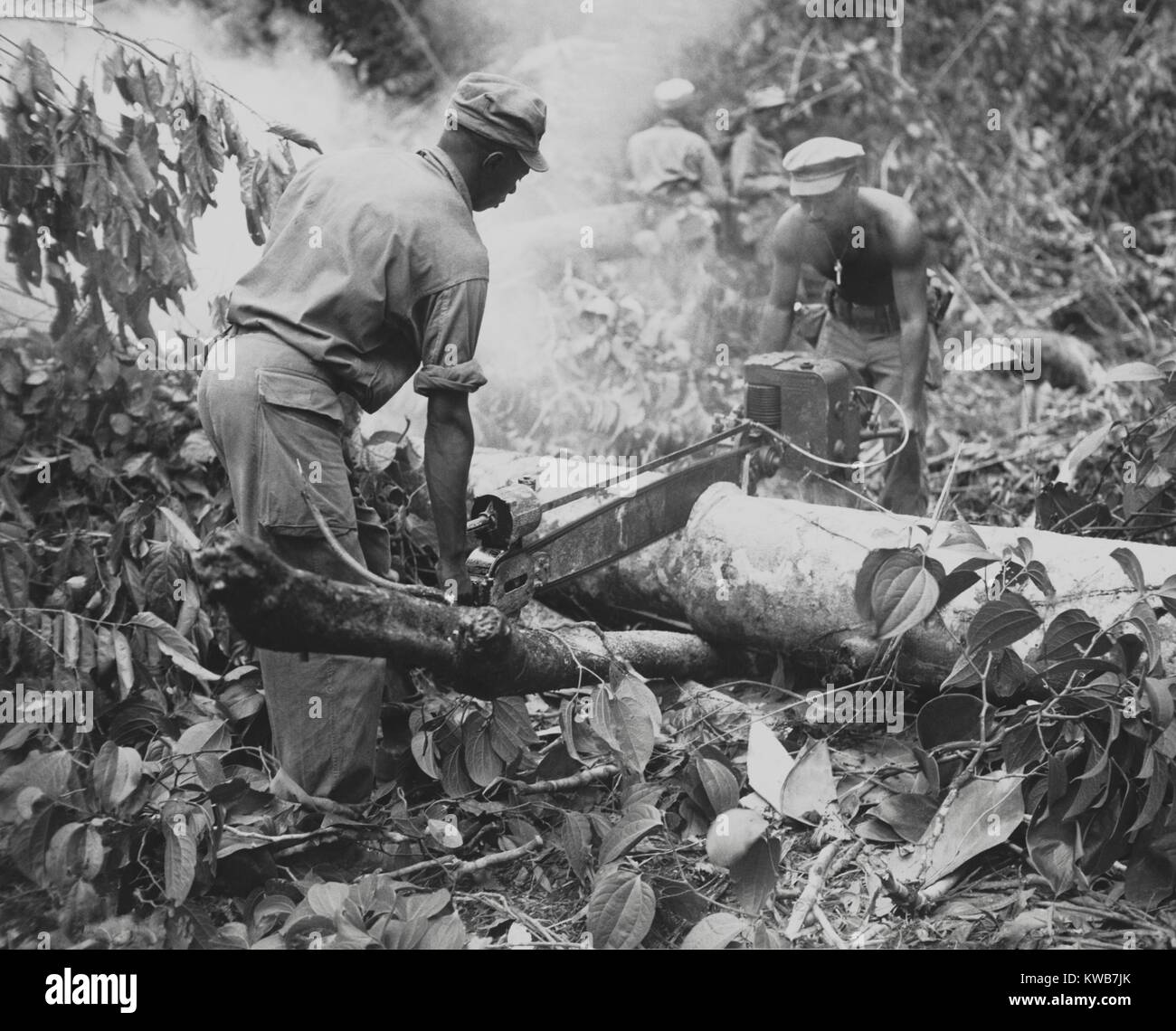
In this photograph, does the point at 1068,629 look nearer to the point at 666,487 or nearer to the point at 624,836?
the point at 624,836

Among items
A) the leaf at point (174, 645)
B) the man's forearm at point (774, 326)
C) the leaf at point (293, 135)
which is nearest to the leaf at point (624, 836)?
the leaf at point (174, 645)

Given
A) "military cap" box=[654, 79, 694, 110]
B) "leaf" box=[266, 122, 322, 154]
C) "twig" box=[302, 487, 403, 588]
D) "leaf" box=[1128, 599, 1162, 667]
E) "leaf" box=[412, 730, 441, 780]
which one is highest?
"military cap" box=[654, 79, 694, 110]

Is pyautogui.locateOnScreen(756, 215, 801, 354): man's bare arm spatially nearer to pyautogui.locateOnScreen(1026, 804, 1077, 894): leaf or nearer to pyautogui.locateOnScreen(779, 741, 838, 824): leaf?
pyautogui.locateOnScreen(779, 741, 838, 824): leaf

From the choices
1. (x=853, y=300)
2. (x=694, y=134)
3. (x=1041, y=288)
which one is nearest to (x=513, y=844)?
(x=853, y=300)

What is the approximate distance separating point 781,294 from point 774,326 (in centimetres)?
14

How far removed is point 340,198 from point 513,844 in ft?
5.89

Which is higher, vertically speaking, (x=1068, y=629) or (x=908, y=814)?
(x=1068, y=629)

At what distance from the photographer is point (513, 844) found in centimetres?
336

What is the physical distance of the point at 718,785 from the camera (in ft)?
10.7

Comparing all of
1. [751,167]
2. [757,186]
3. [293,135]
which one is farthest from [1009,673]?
[751,167]

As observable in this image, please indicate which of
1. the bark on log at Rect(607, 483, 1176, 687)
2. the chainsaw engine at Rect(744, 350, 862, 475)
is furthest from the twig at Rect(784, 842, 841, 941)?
the chainsaw engine at Rect(744, 350, 862, 475)

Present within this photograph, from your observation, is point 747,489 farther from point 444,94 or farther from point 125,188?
point 444,94

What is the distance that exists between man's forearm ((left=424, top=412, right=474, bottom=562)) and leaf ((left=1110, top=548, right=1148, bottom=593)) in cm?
170

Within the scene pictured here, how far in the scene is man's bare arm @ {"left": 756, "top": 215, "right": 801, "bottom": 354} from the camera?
5102 mm
